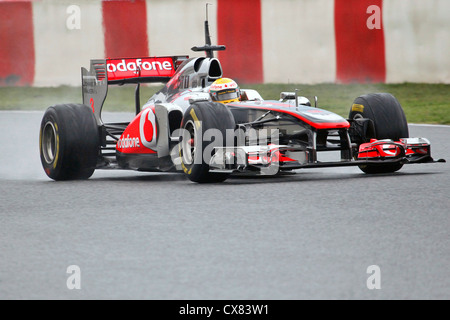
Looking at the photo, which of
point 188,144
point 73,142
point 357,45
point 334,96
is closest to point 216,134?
point 188,144

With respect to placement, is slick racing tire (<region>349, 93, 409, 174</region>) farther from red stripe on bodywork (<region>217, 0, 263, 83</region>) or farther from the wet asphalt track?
red stripe on bodywork (<region>217, 0, 263, 83</region>)

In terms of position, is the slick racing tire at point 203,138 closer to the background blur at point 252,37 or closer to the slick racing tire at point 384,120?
the slick racing tire at point 384,120

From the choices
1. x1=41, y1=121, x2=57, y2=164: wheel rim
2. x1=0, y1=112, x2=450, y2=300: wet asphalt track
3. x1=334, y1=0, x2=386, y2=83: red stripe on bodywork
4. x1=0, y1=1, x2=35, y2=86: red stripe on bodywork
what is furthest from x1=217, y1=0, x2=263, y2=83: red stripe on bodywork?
x1=0, y1=112, x2=450, y2=300: wet asphalt track

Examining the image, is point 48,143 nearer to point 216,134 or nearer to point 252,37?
point 216,134

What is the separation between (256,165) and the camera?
341 inches

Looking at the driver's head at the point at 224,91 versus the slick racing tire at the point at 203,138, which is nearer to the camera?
the slick racing tire at the point at 203,138

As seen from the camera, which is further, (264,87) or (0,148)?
(264,87)

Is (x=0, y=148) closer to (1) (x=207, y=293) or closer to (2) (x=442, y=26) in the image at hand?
(2) (x=442, y=26)

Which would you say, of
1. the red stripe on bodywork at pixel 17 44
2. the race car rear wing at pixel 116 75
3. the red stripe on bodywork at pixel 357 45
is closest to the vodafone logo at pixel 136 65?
the race car rear wing at pixel 116 75

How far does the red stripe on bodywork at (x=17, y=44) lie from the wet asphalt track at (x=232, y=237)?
398 inches

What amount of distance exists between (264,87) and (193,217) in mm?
11105

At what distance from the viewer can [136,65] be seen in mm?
11086

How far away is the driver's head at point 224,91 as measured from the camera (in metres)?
9.91
